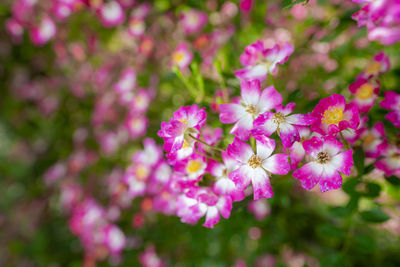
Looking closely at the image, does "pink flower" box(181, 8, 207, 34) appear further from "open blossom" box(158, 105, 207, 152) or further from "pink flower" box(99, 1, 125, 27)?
"open blossom" box(158, 105, 207, 152)

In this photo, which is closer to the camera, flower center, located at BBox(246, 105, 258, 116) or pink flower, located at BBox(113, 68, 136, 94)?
flower center, located at BBox(246, 105, 258, 116)

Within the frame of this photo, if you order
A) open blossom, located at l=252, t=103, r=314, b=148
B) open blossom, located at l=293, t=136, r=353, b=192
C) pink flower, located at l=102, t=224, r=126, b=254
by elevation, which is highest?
open blossom, located at l=252, t=103, r=314, b=148

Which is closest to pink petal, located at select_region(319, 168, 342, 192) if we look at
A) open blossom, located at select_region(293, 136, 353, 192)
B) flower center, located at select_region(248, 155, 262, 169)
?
open blossom, located at select_region(293, 136, 353, 192)

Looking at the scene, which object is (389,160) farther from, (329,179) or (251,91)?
(251,91)

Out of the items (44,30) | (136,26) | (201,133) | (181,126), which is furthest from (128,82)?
(181,126)

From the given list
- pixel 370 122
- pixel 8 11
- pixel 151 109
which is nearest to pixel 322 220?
pixel 370 122

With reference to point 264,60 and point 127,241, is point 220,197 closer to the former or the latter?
point 264,60
